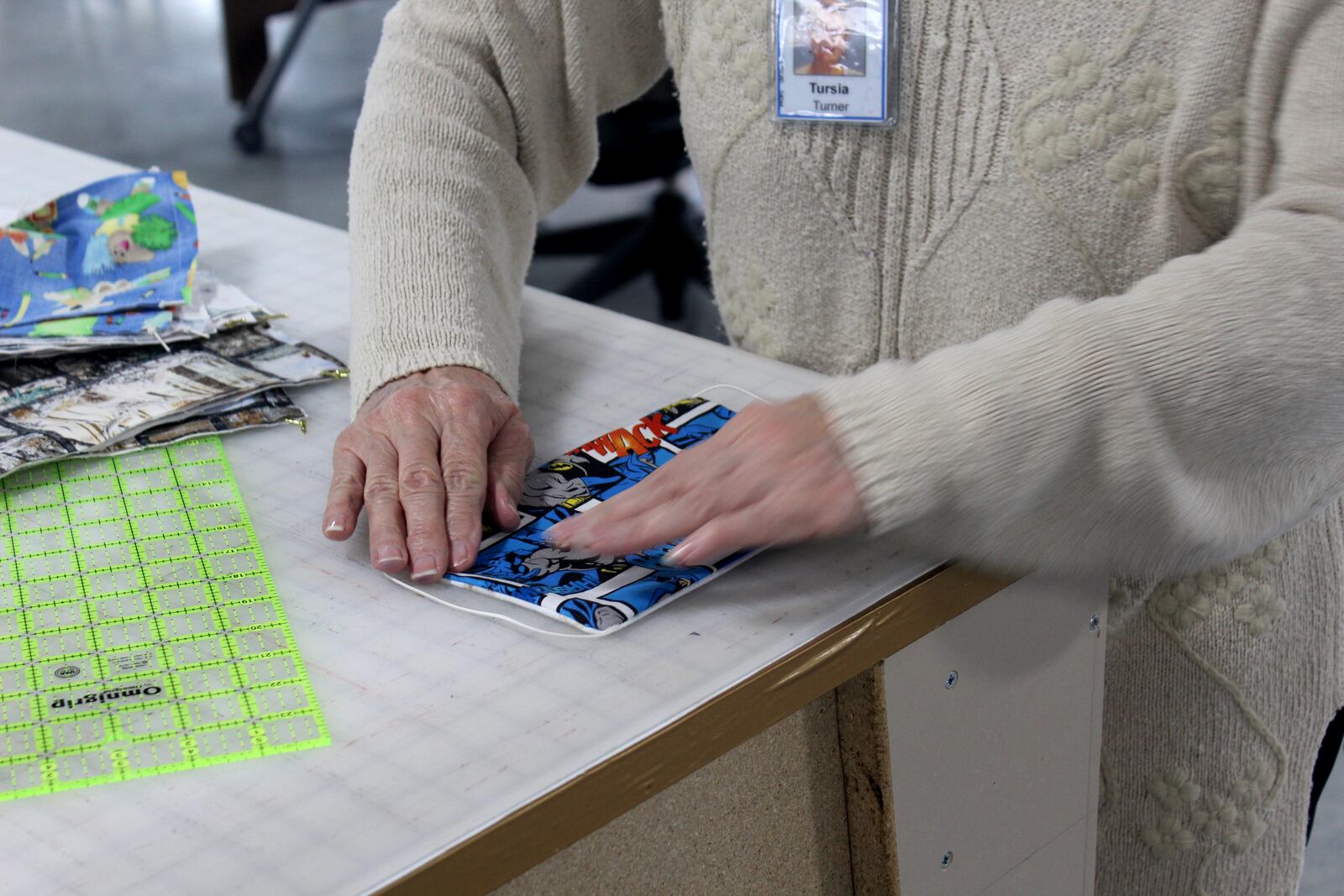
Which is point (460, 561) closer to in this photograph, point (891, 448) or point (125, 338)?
point (891, 448)

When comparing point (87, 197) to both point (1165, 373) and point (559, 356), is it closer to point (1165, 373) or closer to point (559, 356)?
point (559, 356)

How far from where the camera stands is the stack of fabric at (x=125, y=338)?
87 cm

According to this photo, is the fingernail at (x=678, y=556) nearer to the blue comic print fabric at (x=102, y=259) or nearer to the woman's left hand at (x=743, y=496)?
the woman's left hand at (x=743, y=496)

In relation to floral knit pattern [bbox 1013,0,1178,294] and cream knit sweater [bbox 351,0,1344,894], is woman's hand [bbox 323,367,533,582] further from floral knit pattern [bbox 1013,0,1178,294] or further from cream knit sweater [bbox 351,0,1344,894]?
floral knit pattern [bbox 1013,0,1178,294]

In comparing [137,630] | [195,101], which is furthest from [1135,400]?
[195,101]

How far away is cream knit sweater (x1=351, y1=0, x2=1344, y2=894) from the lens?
0.63 metres

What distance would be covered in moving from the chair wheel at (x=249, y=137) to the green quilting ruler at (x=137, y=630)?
3086 millimetres

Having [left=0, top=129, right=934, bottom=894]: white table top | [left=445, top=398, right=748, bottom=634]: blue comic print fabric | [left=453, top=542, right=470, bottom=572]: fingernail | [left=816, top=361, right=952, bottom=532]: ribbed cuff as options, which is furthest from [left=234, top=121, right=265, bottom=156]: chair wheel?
[left=816, top=361, right=952, bottom=532]: ribbed cuff

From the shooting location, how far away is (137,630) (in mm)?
672

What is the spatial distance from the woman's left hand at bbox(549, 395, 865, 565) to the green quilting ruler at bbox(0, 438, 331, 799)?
17cm

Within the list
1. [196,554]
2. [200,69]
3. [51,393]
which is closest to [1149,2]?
[196,554]

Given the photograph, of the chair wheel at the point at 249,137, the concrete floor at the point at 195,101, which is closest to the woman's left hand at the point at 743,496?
the concrete floor at the point at 195,101

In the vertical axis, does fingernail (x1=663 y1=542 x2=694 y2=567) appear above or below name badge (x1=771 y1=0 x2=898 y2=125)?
below

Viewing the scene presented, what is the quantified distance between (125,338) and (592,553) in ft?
1.54
